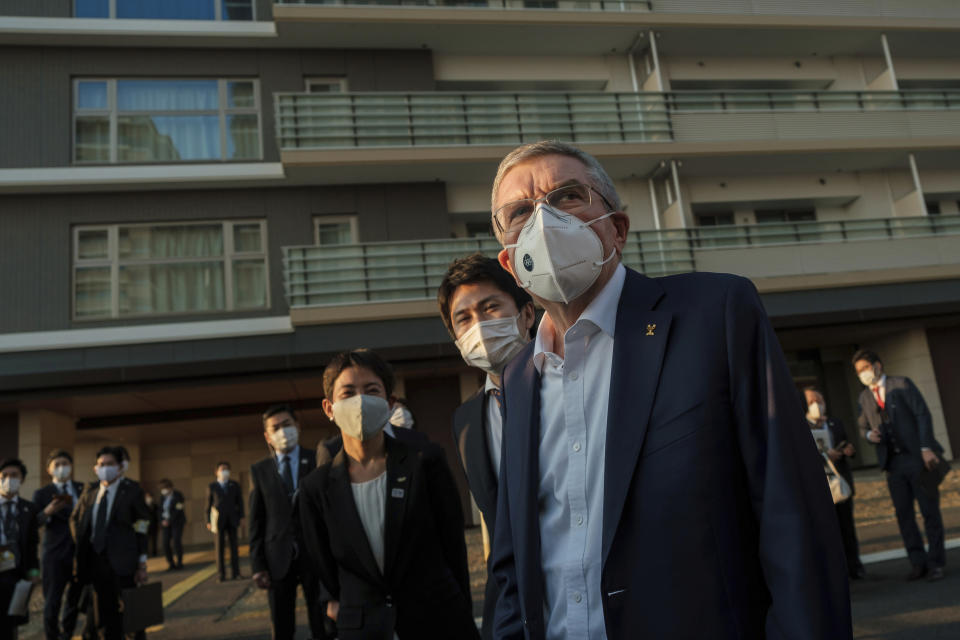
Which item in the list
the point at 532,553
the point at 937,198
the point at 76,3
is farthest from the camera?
the point at 937,198

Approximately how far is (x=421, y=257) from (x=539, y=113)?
4575mm

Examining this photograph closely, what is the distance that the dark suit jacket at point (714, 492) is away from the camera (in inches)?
63.2

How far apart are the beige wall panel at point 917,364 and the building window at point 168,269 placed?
51.7 ft

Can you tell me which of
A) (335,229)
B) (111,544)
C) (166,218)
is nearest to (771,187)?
A: (335,229)

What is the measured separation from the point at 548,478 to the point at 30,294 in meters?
16.2

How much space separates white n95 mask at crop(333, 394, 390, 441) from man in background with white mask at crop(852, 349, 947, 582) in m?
5.75

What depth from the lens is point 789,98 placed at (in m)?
18.9

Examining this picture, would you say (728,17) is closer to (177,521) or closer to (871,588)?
(871,588)

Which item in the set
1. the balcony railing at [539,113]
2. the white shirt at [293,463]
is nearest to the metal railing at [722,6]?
the balcony railing at [539,113]

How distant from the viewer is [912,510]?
734 centimetres

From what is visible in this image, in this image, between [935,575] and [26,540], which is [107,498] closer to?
[26,540]

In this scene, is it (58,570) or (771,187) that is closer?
(58,570)

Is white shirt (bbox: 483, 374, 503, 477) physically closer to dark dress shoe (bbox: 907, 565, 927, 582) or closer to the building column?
dark dress shoe (bbox: 907, 565, 927, 582)

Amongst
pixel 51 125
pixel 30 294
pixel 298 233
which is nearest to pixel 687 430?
pixel 298 233
